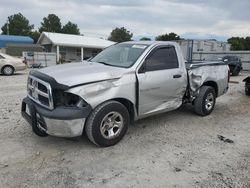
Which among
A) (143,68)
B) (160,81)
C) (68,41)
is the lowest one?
(160,81)

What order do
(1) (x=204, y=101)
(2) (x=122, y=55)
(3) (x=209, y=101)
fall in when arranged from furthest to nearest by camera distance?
(3) (x=209, y=101), (1) (x=204, y=101), (2) (x=122, y=55)

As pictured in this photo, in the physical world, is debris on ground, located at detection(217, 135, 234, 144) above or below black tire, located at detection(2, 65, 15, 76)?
below

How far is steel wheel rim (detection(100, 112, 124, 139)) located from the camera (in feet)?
13.8

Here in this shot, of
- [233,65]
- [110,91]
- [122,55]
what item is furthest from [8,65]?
[233,65]

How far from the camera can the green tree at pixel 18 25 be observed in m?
67.4

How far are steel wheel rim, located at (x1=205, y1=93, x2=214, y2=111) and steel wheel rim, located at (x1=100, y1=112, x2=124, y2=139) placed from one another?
→ 2.83 meters

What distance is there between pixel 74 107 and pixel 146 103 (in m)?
1.49

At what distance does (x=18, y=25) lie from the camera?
67.4m

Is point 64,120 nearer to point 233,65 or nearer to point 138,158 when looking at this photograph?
point 138,158

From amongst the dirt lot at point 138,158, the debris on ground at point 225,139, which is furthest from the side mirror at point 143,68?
the debris on ground at point 225,139

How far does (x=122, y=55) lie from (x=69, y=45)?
30050 millimetres

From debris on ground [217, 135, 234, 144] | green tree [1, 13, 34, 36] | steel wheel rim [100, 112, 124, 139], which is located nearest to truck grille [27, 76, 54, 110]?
steel wheel rim [100, 112, 124, 139]

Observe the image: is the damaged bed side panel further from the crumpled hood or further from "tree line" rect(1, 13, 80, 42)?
"tree line" rect(1, 13, 80, 42)

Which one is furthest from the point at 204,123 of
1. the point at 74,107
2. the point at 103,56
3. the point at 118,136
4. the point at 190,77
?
the point at 74,107
